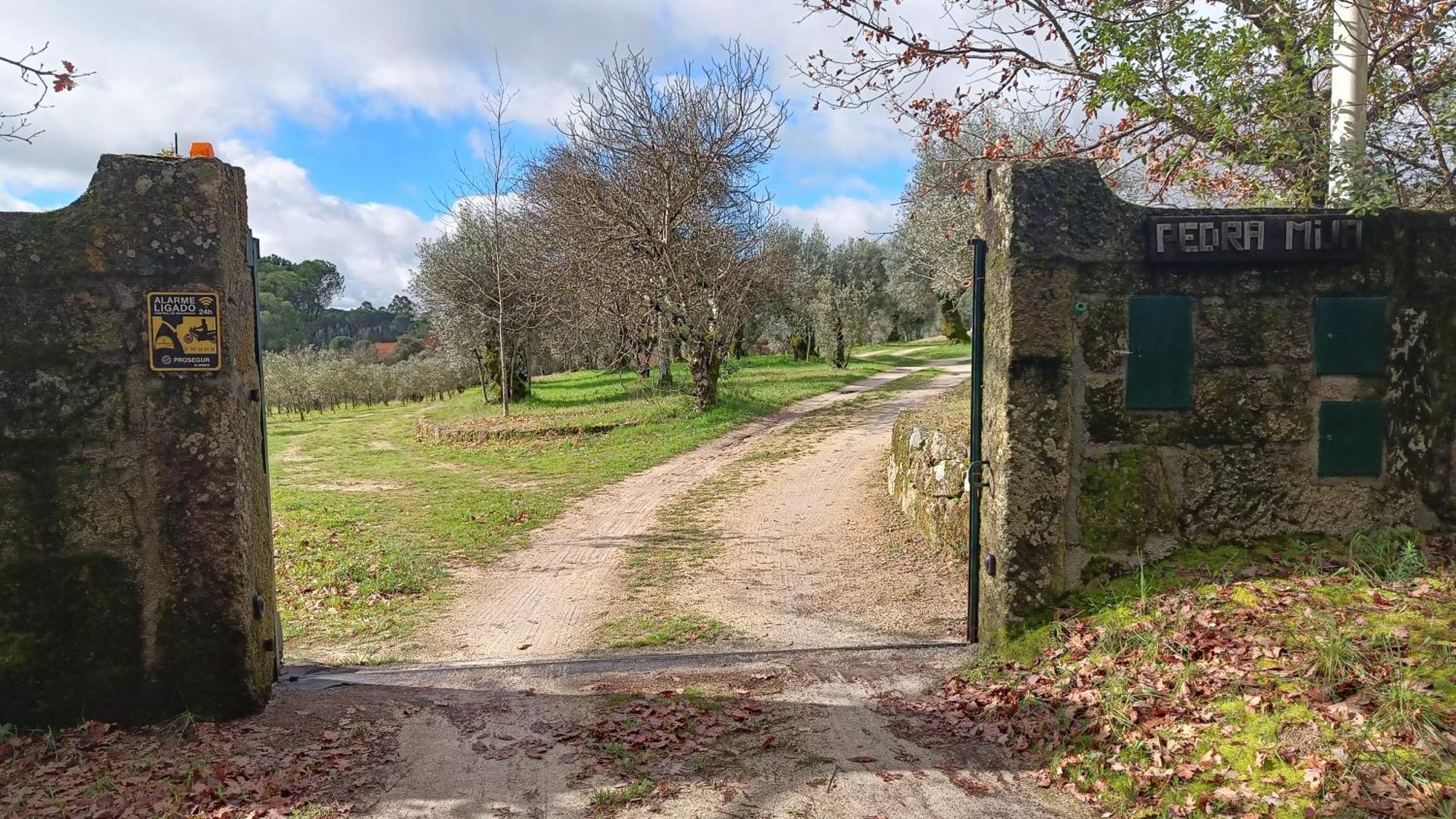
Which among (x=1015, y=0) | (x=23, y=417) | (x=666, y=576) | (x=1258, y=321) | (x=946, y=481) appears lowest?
(x=666, y=576)

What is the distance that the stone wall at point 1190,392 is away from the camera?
5.00 m

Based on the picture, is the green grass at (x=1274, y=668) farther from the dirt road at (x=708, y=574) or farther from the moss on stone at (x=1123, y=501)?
the dirt road at (x=708, y=574)

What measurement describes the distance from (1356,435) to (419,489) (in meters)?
12.3

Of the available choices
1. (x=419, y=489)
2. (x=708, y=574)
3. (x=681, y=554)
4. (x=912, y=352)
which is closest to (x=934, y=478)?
(x=708, y=574)

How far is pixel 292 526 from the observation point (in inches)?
430

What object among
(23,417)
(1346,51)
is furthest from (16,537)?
(1346,51)

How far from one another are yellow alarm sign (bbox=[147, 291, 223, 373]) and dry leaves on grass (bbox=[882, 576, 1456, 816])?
425cm

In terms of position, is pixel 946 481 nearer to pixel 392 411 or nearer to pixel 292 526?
pixel 292 526

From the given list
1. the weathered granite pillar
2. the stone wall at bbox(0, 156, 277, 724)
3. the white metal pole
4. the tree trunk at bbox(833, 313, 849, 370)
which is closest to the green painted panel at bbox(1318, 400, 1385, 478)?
the weathered granite pillar

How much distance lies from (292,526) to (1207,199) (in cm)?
1127

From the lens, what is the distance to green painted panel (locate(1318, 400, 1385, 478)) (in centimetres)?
506

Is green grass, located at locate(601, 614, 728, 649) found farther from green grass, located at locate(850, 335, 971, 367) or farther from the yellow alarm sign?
green grass, located at locate(850, 335, 971, 367)

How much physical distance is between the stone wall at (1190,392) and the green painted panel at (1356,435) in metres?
0.03

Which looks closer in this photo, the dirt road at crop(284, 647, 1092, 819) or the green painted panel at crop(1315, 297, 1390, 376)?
the dirt road at crop(284, 647, 1092, 819)
